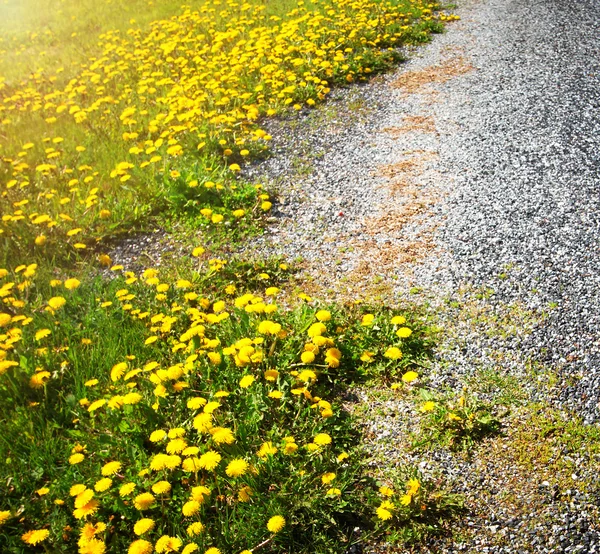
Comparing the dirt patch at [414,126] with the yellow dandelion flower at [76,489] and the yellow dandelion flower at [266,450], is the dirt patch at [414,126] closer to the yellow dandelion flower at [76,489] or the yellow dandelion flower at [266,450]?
the yellow dandelion flower at [266,450]

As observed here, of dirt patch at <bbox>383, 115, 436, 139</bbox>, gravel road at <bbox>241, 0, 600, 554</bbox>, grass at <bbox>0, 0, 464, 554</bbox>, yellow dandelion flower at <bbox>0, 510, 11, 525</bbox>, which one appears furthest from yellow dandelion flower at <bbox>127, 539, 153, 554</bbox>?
dirt patch at <bbox>383, 115, 436, 139</bbox>

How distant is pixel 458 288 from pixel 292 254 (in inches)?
67.7

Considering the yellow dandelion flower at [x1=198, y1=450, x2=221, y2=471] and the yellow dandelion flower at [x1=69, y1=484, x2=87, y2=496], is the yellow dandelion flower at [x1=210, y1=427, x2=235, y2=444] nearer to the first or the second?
the yellow dandelion flower at [x1=198, y1=450, x2=221, y2=471]

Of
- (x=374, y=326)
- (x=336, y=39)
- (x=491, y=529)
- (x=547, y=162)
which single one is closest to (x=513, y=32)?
(x=336, y=39)

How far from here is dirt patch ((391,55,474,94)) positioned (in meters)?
8.90

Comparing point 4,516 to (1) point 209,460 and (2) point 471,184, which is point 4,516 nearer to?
(1) point 209,460

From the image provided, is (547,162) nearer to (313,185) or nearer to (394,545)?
(313,185)

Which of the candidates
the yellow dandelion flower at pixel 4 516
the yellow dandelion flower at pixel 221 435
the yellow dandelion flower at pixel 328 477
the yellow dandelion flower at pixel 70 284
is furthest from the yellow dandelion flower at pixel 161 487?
the yellow dandelion flower at pixel 70 284

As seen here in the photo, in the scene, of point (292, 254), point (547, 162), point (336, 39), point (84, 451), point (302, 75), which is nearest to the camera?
point (84, 451)

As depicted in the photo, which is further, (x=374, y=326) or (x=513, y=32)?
(x=513, y=32)

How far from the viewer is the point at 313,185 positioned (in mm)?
6758

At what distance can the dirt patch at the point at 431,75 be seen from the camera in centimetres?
890

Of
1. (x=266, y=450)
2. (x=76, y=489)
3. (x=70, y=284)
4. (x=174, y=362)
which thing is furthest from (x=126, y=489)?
(x=70, y=284)

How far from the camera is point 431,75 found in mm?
9219
